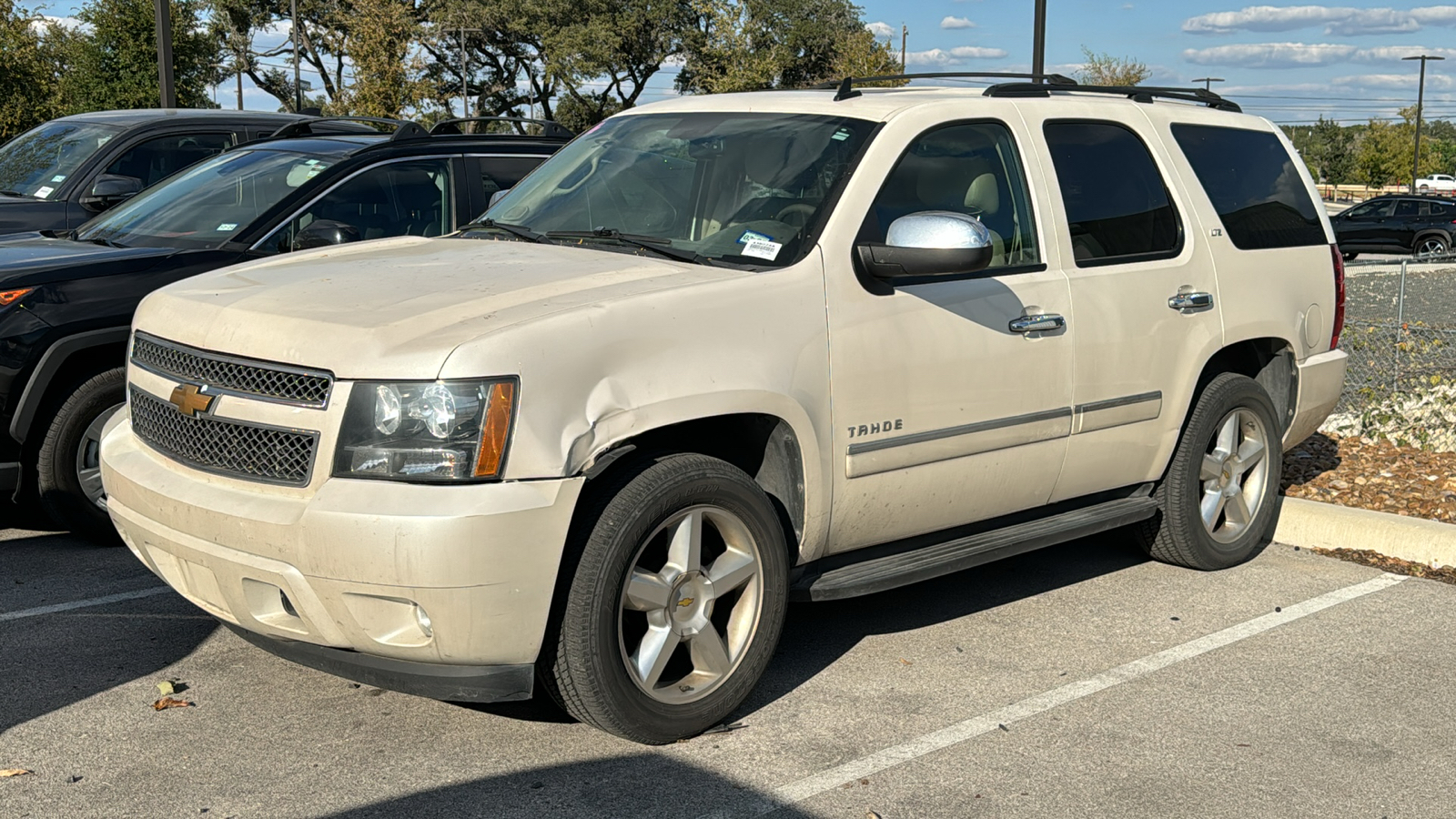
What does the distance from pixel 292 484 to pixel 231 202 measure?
151 inches

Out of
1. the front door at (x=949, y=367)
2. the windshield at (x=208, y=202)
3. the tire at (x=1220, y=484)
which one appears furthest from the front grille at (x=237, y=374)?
the tire at (x=1220, y=484)

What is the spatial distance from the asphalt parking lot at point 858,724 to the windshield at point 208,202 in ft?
6.24

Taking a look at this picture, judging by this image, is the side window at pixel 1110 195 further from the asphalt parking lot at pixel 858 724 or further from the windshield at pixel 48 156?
the windshield at pixel 48 156

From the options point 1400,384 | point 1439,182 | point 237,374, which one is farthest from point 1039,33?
point 1439,182

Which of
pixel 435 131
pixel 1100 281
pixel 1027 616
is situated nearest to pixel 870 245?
pixel 1100 281

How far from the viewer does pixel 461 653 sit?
372cm

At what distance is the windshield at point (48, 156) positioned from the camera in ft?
32.4

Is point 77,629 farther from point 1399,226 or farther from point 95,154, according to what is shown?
point 1399,226

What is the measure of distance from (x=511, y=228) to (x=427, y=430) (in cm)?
173

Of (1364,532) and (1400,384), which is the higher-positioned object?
(1400,384)

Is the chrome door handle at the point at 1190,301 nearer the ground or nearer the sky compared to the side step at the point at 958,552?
nearer the sky

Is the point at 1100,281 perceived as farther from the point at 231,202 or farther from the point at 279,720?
the point at 231,202

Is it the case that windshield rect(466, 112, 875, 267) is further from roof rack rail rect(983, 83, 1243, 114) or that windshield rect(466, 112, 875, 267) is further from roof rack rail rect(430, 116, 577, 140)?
roof rack rail rect(430, 116, 577, 140)

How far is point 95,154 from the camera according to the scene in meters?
9.91
